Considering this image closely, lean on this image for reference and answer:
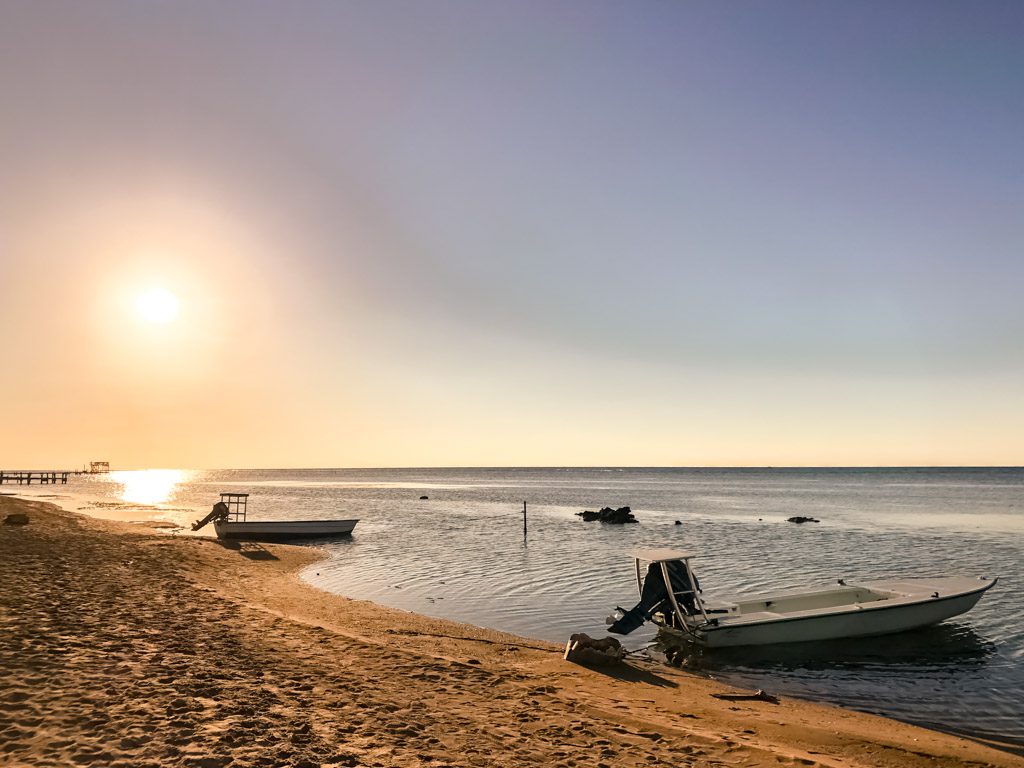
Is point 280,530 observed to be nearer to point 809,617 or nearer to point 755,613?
point 755,613

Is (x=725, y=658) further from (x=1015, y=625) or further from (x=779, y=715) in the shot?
(x=1015, y=625)

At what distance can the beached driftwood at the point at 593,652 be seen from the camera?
1348 centimetres

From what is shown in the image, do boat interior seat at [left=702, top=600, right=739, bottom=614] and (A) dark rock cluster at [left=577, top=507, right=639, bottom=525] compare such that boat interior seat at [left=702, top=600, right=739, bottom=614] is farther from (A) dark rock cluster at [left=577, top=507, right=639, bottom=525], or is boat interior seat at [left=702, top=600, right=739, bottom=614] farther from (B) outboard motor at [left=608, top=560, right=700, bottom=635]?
(A) dark rock cluster at [left=577, top=507, right=639, bottom=525]

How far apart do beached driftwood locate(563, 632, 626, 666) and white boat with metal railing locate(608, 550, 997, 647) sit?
187 cm

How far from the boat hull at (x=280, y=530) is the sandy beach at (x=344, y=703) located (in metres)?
21.2

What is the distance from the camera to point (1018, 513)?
185ft

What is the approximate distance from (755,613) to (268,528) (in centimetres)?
3149

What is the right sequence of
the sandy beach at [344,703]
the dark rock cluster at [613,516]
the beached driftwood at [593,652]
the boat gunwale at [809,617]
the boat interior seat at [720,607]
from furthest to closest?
the dark rock cluster at [613,516], the boat interior seat at [720,607], the boat gunwale at [809,617], the beached driftwood at [593,652], the sandy beach at [344,703]

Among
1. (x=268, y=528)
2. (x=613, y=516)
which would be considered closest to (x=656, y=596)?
(x=268, y=528)

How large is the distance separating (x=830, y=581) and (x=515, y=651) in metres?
17.8

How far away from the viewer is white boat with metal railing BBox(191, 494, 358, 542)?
37.4 meters

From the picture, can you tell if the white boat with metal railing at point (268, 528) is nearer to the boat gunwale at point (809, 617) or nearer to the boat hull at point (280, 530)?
the boat hull at point (280, 530)

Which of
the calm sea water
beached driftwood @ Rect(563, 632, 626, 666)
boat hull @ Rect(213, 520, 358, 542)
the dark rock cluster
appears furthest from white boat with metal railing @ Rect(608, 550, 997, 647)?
the dark rock cluster

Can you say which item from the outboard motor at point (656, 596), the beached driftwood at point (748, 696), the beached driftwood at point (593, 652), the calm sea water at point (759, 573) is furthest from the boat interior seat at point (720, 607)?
the beached driftwood at point (748, 696)
